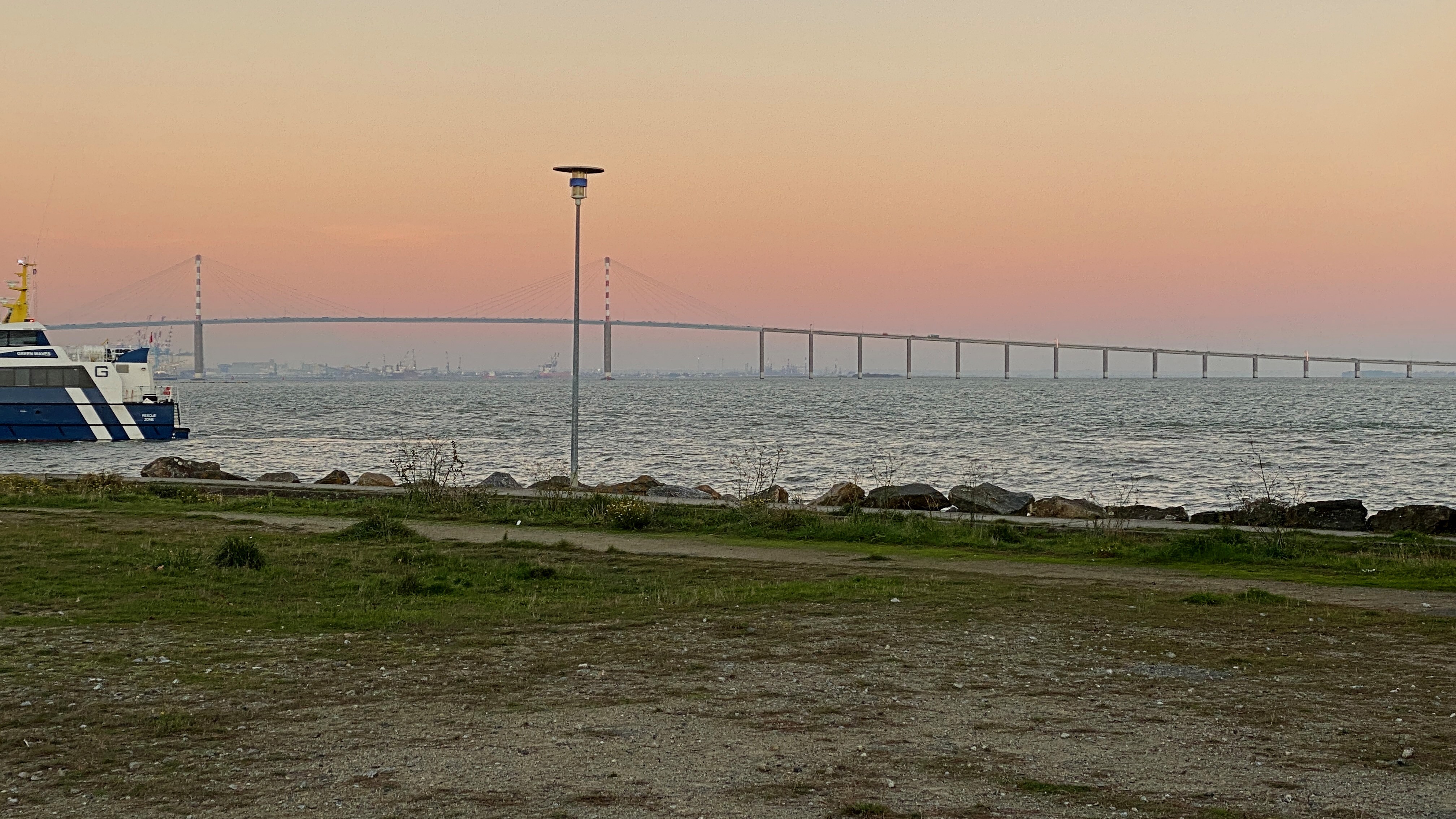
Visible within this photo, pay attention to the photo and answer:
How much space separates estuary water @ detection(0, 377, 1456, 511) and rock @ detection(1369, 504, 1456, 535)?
12306mm

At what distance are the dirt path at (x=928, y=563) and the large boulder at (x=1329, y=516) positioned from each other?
5.98 m

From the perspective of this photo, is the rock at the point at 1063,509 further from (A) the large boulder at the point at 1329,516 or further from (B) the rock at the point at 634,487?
(B) the rock at the point at 634,487

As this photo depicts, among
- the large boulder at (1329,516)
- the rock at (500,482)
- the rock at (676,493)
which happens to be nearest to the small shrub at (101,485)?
the rock at (500,482)

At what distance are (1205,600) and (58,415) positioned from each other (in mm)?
A: 51853

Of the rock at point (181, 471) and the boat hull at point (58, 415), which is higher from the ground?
the boat hull at point (58, 415)

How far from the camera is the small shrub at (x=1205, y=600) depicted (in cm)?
1324

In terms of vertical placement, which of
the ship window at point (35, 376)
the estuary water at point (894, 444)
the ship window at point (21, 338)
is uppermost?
the ship window at point (21, 338)

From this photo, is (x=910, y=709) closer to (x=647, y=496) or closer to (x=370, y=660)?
(x=370, y=660)

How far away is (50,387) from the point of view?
2103 inches

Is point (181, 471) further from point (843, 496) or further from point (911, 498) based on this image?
point (911, 498)

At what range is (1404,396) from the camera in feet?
516

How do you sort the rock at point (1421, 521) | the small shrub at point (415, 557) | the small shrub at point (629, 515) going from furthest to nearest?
1. the small shrub at point (629, 515)
2. the rock at point (1421, 521)
3. the small shrub at point (415, 557)

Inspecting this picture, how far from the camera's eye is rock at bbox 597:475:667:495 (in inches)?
1047

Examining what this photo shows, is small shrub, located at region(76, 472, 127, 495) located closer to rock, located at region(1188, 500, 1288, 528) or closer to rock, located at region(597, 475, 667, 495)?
rock, located at region(597, 475, 667, 495)
